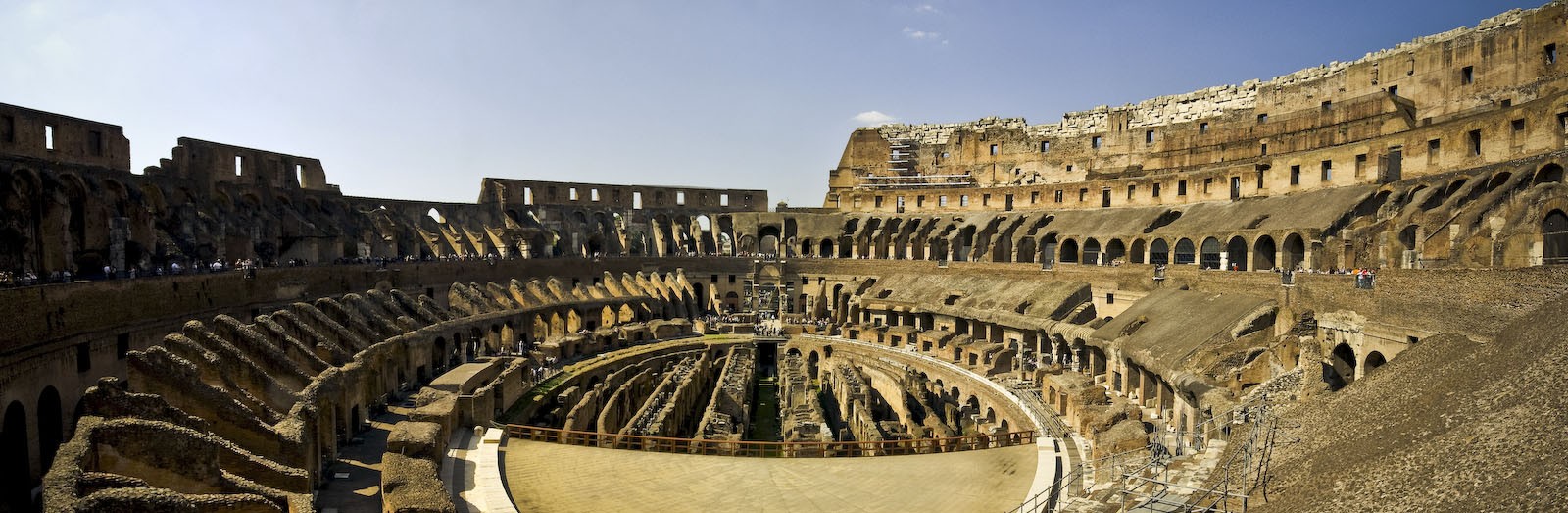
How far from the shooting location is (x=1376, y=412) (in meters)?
11.5

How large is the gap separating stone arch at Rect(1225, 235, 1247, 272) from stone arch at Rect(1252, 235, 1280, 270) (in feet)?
2.77

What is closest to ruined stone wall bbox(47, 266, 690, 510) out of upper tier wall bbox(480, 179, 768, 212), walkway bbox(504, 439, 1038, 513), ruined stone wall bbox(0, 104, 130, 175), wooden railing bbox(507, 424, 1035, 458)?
wooden railing bbox(507, 424, 1035, 458)

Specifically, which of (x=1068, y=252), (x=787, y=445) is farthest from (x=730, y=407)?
(x=1068, y=252)

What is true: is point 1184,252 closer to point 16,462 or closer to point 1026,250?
point 1026,250

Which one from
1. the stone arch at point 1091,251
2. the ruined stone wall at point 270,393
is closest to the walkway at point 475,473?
the ruined stone wall at point 270,393

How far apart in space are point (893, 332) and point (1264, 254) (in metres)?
16.3

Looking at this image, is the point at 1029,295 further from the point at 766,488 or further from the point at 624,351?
the point at 766,488

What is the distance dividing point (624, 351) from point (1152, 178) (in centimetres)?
2872

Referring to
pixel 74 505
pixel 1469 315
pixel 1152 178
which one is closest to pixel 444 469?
pixel 74 505

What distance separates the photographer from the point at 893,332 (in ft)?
124

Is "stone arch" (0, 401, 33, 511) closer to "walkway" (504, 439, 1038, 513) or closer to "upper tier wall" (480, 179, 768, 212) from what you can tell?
"walkway" (504, 439, 1038, 513)

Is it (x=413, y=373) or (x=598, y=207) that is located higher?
(x=598, y=207)

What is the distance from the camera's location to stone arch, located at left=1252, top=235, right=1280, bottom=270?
30.7m

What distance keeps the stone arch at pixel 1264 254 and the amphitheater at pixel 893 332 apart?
0.40ft
